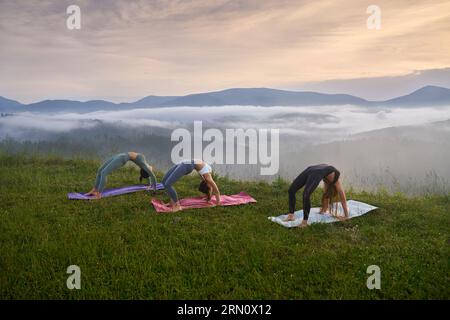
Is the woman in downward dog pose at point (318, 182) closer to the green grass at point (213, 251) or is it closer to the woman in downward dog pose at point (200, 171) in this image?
the green grass at point (213, 251)

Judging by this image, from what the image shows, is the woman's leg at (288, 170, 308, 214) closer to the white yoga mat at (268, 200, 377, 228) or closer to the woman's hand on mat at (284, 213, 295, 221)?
the woman's hand on mat at (284, 213, 295, 221)

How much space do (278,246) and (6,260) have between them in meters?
4.64

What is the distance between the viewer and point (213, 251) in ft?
23.2

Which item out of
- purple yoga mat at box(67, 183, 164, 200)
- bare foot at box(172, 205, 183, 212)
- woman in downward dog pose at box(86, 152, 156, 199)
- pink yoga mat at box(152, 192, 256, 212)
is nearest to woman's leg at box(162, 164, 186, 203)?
bare foot at box(172, 205, 183, 212)

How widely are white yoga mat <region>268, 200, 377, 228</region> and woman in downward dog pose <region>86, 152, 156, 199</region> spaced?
4.05 metres

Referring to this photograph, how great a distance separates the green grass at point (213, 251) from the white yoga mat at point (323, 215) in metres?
0.30

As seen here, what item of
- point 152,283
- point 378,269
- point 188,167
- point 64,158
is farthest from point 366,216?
point 64,158

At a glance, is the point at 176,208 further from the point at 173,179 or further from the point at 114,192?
the point at 114,192

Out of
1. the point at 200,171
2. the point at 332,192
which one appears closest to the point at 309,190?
the point at 332,192

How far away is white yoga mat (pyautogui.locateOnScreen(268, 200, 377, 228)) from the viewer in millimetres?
8609

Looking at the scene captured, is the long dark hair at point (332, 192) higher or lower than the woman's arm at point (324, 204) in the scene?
higher

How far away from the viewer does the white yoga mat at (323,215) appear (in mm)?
8609

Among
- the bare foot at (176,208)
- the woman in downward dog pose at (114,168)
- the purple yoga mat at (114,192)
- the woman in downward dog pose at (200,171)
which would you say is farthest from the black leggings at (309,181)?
the purple yoga mat at (114,192)

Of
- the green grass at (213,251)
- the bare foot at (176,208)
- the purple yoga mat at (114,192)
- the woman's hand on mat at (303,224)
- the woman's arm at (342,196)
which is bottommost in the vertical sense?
the green grass at (213,251)
